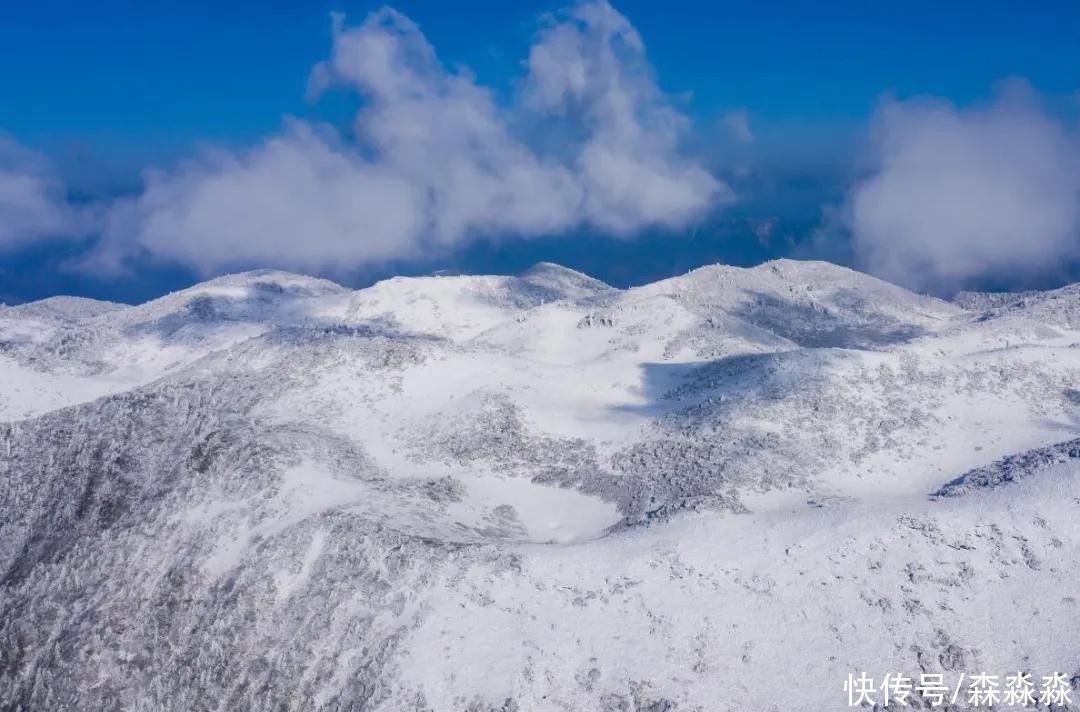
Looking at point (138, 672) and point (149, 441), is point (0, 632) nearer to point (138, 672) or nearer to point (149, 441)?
point (138, 672)

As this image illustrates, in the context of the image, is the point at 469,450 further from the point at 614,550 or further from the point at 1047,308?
the point at 1047,308

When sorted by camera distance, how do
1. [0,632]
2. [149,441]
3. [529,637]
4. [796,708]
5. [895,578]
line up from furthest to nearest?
[149,441] < [0,632] < [895,578] < [529,637] < [796,708]

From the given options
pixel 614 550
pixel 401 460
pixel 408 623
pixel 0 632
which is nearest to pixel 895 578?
pixel 614 550

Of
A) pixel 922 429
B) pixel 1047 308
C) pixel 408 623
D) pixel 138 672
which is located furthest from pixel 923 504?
pixel 1047 308

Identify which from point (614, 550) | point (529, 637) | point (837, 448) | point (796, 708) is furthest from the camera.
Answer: point (837, 448)

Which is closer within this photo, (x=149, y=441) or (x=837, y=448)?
(x=149, y=441)

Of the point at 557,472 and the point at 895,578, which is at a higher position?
the point at 557,472

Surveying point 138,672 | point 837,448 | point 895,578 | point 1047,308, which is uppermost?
point 1047,308
